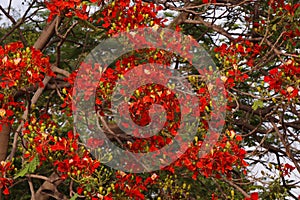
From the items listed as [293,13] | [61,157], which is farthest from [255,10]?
[61,157]

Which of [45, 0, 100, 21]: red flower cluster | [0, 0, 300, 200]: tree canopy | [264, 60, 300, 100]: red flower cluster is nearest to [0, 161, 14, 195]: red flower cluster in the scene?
[0, 0, 300, 200]: tree canopy

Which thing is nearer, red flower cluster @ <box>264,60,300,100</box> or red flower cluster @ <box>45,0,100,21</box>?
red flower cluster @ <box>45,0,100,21</box>

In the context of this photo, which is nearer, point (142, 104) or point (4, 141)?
point (142, 104)

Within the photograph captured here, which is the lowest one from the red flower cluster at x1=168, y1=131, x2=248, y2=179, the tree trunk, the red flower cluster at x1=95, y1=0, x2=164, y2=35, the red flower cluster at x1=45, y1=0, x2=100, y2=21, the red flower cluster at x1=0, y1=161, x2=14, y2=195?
the red flower cluster at x1=0, y1=161, x2=14, y2=195

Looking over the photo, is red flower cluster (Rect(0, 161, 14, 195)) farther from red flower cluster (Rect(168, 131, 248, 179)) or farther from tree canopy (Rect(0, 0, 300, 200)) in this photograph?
red flower cluster (Rect(168, 131, 248, 179))

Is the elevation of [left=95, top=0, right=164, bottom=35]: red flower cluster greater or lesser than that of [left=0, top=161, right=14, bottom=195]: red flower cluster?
greater

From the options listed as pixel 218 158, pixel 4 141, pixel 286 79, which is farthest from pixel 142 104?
pixel 4 141

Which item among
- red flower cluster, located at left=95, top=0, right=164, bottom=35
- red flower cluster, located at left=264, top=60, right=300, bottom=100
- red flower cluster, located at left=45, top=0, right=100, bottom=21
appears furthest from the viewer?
red flower cluster, located at left=95, top=0, right=164, bottom=35

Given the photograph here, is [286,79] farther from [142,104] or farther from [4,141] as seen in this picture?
[4,141]

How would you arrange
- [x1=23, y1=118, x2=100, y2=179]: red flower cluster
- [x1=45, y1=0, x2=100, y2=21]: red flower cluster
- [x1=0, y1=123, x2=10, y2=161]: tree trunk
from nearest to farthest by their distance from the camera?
[x1=23, y1=118, x2=100, y2=179]: red flower cluster < [x1=45, y1=0, x2=100, y2=21]: red flower cluster < [x1=0, y1=123, x2=10, y2=161]: tree trunk

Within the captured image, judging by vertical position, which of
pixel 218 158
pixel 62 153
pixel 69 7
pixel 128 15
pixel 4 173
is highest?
pixel 128 15

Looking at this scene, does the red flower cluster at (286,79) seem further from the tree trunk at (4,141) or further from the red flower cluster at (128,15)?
the tree trunk at (4,141)

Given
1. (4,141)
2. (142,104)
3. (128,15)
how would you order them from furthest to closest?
(4,141) < (128,15) < (142,104)

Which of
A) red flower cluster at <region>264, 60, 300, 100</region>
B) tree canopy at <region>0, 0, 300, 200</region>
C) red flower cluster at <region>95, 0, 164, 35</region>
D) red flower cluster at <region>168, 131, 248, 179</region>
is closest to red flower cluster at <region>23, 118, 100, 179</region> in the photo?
tree canopy at <region>0, 0, 300, 200</region>
